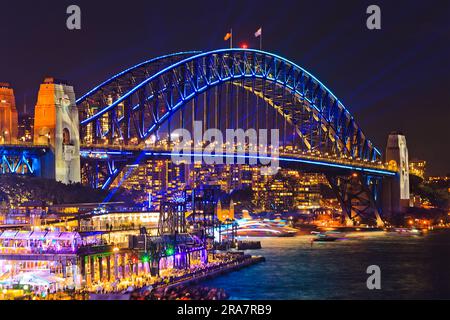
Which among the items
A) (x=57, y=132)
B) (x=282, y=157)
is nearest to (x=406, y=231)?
(x=282, y=157)

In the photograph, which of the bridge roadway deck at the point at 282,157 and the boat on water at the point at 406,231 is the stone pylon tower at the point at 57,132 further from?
the boat on water at the point at 406,231

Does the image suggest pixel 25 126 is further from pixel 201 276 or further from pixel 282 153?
pixel 201 276

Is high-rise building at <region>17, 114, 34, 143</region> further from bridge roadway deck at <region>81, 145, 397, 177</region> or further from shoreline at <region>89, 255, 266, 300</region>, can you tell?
shoreline at <region>89, 255, 266, 300</region>

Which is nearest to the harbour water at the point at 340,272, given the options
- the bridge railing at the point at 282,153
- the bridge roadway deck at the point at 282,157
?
the bridge roadway deck at the point at 282,157

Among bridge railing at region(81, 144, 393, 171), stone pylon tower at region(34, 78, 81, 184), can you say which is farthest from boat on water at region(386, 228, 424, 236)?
stone pylon tower at region(34, 78, 81, 184)

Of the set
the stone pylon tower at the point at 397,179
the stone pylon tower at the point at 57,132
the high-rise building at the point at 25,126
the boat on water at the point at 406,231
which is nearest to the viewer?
the stone pylon tower at the point at 57,132
